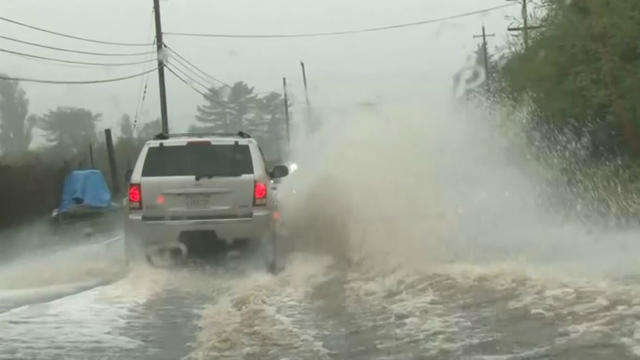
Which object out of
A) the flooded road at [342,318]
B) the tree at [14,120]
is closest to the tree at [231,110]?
the tree at [14,120]

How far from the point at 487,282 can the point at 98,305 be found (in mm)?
3921

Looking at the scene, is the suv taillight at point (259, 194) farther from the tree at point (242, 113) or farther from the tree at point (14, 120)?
the tree at point (242, 113)

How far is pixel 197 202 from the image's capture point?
1094 cm

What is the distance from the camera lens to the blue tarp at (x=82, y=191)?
26.4m

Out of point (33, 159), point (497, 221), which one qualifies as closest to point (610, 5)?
point (497, 221)

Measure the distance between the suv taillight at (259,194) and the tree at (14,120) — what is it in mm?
17548

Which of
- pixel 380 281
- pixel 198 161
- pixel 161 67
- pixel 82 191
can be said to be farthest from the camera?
pixel 161 67

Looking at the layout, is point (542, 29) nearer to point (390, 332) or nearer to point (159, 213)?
point (159, 213)

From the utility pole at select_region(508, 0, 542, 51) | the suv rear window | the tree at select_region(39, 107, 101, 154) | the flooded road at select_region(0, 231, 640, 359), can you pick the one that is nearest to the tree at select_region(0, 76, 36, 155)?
the tree at select_region(39, 107, 101, 154)

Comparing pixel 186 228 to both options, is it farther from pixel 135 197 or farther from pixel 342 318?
pixel 342 318

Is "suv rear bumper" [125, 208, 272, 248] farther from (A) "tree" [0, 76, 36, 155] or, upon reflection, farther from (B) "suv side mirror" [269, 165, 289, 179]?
(A) "tree" [0, 76, 36, 155]

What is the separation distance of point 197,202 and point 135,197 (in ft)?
2.49

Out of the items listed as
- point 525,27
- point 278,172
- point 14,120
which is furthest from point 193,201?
point 14,120

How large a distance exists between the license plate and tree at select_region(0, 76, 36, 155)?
17312mm
